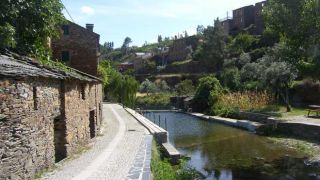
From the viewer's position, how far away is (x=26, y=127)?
11.8 metres

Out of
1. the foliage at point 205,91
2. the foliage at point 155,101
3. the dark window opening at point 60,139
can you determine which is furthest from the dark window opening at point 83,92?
the foliage at point 155,101

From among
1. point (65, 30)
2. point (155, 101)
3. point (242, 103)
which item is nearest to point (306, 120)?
point (242, 103)

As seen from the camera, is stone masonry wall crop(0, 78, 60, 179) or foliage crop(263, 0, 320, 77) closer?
stone masonry wall crop(0, 78, 60, 179)

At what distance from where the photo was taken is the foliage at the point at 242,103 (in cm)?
4281

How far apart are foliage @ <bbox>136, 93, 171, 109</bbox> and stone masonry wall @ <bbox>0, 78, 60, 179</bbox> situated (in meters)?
53.6

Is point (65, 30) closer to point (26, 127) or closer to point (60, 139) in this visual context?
point (60, 139)

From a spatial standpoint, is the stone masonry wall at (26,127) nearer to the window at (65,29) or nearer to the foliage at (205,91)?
the window at (65,29)

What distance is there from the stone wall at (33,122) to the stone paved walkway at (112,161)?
0.77m

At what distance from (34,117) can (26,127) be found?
90cm

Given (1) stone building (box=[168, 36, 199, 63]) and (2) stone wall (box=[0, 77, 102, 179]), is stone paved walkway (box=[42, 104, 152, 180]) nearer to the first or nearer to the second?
(2) stone wall (box=[0, 77, 102, 179])

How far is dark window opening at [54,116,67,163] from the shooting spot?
16.0 m

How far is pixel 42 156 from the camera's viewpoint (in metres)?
13.3

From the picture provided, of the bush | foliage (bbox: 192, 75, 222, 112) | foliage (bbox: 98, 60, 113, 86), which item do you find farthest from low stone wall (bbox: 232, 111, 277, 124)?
foliage (bbox: 98, 60, 113, 86)

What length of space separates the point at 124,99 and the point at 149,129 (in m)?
28.9
